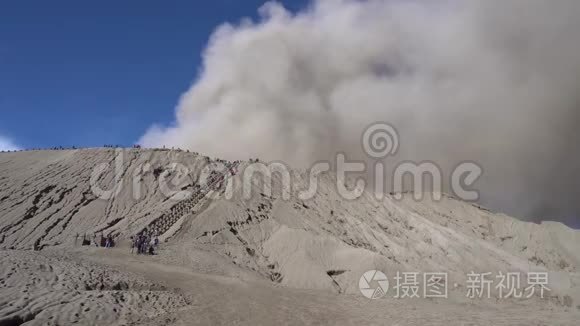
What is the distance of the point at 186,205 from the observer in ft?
96.1

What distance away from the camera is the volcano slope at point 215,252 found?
12.8m

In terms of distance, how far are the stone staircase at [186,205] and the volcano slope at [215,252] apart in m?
0.12

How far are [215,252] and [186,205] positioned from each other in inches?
253

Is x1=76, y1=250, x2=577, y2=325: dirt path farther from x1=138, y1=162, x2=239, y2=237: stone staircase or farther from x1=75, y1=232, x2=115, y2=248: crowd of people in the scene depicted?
x1=138, y1=162, x2=239, y2=237: stone staircase

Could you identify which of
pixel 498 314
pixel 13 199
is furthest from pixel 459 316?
pixel 13 199

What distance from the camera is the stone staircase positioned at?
25.9 metres

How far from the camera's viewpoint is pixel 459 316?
16.6 meters

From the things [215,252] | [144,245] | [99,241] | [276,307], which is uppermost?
[144,245]

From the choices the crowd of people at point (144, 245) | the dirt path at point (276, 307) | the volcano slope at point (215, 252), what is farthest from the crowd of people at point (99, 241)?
the dirt path at point (276, 307)

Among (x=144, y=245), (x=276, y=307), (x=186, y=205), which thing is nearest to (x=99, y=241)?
(x=144, y=245)

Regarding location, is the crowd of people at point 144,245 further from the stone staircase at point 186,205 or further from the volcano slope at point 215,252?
the stone staircase at point 186,205

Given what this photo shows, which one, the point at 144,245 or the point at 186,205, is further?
the point at 186,205

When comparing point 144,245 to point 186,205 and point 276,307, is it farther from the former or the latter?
point 276,307

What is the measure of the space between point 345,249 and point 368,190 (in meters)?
22.1
